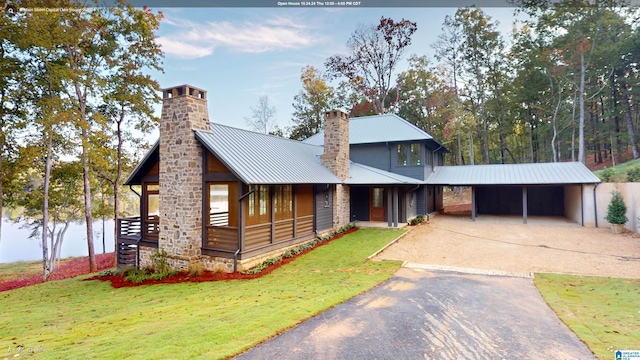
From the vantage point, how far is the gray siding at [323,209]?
12.7m

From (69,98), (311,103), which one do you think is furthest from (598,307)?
(311,103)

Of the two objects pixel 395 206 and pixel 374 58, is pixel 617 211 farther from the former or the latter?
pixel 374 58

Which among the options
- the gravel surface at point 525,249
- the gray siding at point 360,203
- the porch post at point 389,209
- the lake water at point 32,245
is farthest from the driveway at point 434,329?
the lake water at point 32,245

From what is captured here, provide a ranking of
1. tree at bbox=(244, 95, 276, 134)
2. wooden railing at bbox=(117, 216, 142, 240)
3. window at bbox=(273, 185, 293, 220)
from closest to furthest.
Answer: window at bbox=(273, 185, 293, 220) < wooden railing at bbox=(117, 216, 142, 240) < tree at bbox=(244, 95, 276, 134)

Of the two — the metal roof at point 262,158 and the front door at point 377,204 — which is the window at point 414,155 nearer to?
the front door at point 377,204

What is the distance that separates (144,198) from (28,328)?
227 inches

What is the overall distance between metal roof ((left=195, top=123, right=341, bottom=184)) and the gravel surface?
4.15 m

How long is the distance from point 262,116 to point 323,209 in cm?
2105

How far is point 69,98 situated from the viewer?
1279 centimetres

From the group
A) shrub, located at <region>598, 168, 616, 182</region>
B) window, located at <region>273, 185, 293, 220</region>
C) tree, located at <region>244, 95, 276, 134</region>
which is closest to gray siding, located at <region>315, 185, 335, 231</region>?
window, located at <region>273, 185, 293, 220</region>

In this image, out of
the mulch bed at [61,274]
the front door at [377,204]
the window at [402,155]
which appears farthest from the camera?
the window at [402,155]

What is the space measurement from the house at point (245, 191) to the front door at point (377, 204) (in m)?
0.05

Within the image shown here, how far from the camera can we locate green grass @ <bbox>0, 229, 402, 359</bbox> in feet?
13.2

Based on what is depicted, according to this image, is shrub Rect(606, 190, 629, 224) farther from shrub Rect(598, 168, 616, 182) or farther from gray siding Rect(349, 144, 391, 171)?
gray siding Rect(349, 144, 391, 171)
